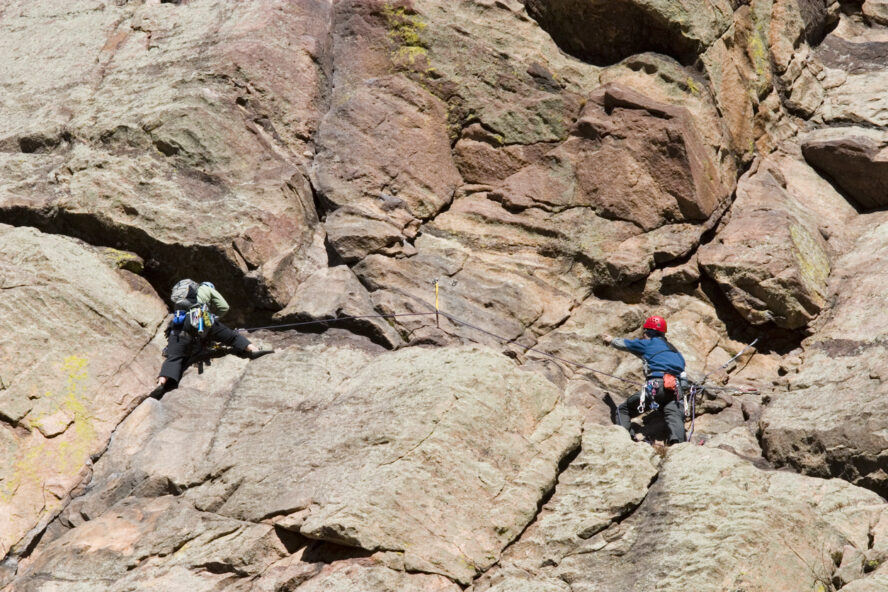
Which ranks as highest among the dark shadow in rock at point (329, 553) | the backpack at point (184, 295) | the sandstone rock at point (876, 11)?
the sandstone rock at point (876, 11)

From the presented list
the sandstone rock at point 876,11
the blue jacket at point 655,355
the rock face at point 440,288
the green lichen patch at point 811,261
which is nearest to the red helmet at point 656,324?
the blue jacket at point 655,355

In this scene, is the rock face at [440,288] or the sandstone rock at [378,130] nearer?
the rock face at [440,288]

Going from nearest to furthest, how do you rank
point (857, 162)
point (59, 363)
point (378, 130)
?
point (59, 363) < point (378, 130) < point (857, 162)

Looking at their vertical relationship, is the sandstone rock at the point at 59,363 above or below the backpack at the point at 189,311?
below

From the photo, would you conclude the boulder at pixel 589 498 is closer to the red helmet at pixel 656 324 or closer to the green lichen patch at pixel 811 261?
the red helmet at pixel 656 324

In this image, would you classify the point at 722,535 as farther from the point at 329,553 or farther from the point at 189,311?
the point at 189,311

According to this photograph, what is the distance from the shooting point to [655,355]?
15000 millimetres

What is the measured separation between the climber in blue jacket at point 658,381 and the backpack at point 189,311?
21.3ft

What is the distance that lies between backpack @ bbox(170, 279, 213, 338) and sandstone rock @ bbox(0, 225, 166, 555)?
92 cm

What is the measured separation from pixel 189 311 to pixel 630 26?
10.4 metres

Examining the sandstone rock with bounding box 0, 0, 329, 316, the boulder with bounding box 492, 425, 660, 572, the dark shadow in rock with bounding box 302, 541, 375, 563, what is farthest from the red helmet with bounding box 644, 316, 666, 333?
the dark shadow in rock with bounding box 302, 541, 375, 563

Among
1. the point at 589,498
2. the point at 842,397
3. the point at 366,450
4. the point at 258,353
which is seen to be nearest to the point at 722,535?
the point at 589,498

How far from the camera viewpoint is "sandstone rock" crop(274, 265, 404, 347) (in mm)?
15250

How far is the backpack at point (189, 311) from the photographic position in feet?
48.4
